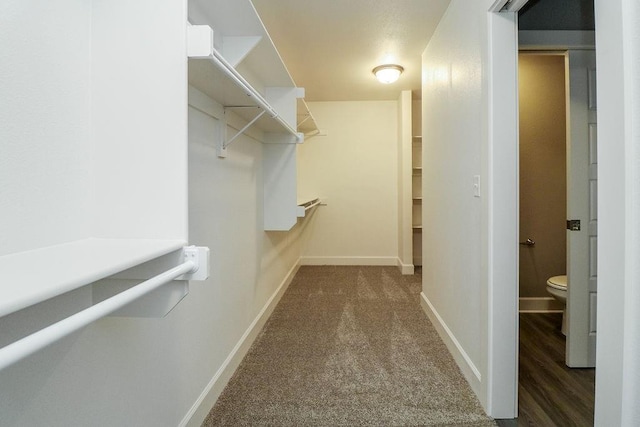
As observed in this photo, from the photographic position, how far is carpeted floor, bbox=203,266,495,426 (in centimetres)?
162

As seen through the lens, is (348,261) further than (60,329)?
Yes

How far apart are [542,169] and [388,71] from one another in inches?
64.5

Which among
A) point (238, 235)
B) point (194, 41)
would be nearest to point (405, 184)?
point (238, 235)

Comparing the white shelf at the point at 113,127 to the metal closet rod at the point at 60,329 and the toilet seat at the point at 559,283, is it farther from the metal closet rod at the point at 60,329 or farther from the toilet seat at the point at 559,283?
the toilet seat at the point at 559,283

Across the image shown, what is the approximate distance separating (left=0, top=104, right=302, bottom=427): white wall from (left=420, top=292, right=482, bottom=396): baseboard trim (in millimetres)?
1284

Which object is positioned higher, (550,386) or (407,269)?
(407,269)

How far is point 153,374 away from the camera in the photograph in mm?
1200

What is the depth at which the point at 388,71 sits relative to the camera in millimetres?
3410

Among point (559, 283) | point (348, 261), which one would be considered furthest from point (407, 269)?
point (559, 283)

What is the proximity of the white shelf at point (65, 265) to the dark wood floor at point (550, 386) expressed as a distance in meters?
1.74

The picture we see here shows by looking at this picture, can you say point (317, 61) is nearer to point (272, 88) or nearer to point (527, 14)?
point (272, 88)

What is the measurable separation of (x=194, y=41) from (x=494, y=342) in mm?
1670

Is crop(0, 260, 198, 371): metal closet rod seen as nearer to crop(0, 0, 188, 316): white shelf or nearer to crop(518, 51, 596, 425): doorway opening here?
crop(0, 0, 188, 316): white shelf

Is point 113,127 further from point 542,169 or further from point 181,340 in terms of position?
point 542,169
